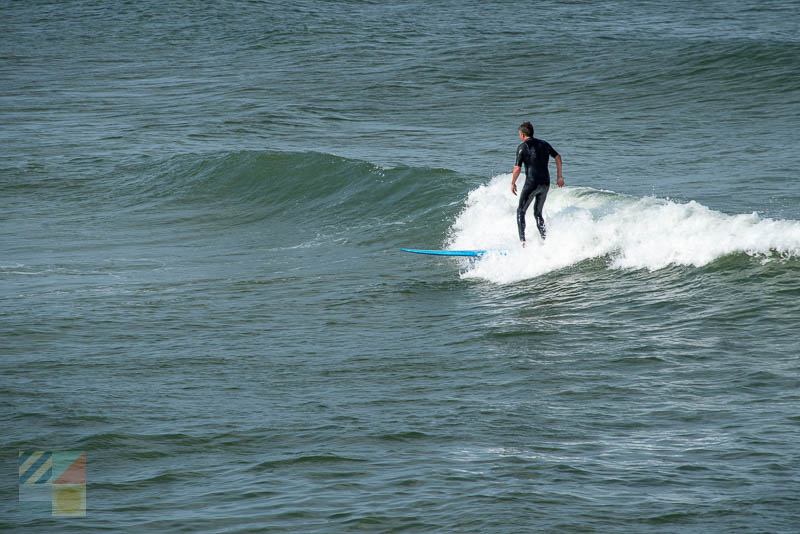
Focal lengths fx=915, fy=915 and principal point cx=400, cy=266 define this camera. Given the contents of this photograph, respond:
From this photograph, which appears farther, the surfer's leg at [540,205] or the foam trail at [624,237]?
the surfer's leg at [540,205]

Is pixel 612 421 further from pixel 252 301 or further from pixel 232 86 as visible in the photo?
pixel 232 86

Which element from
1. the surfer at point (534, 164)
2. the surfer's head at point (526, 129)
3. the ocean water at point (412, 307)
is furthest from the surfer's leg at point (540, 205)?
the surfer's head at point (526, 129)

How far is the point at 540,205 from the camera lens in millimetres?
11961

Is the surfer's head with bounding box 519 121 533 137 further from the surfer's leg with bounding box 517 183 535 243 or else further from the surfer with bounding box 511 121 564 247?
the surfer's leg with bounding box 517 183 535 243

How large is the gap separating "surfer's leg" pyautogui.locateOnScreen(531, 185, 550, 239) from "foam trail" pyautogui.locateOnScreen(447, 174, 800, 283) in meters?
0.20

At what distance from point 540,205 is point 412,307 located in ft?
8.60

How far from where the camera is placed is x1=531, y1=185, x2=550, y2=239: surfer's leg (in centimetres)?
1174

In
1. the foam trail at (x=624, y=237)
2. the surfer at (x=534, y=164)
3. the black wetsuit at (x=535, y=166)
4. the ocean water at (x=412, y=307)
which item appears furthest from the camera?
the black wetsuit at (x=535, y=166)

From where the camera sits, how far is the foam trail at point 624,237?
10688 mm

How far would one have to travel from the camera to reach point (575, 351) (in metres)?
8.20

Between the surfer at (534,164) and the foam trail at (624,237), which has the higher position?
the surfer at (534,164)

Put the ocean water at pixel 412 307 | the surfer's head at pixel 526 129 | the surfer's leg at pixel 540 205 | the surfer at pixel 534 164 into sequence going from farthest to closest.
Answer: the surfer's leg at pixel 540 205 < the surfer at pixel 534 164 < the surfer's head at pixel 526 129 < the ocean water at pixel 412 307

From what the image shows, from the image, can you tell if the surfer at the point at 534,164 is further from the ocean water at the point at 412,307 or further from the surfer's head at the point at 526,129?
the ocean water at the point at 412,307

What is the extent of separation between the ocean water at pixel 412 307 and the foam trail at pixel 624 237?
0.04 meters
